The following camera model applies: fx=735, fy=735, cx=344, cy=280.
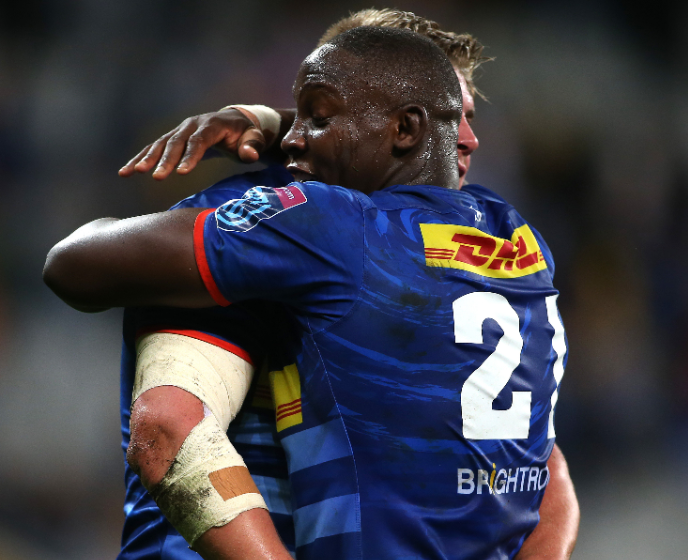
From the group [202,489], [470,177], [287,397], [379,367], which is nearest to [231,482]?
[202,489]

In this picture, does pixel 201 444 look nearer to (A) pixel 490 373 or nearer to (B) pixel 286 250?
(B) pixel 286 250

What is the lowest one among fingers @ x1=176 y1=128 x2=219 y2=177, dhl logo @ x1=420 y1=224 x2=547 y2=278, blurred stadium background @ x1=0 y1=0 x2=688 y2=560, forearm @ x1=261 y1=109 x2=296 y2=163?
blurred stadium background @ x1=0 y1=0 x2=688 y2=560

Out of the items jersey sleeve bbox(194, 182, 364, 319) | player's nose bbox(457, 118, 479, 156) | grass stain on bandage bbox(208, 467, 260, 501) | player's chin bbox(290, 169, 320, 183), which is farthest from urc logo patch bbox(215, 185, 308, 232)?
player's nose bbox(457, 118, 479, 156)

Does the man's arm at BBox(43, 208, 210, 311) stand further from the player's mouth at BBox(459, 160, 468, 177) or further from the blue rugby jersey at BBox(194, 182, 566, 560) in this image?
the player's mouth at BBox(459, 160, 468, 177)

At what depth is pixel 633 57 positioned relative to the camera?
15.6 ft

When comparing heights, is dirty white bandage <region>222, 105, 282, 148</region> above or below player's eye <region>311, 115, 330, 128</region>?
below

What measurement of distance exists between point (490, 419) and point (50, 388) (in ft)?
9.59

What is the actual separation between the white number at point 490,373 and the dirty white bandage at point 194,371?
0.41 meters

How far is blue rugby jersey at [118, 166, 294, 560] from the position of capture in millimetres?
1334

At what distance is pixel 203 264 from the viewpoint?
1.20m

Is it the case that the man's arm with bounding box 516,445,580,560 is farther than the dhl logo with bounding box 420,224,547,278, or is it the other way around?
the man's arm with bounding box 516,445,580,560

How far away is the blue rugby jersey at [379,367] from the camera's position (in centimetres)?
123

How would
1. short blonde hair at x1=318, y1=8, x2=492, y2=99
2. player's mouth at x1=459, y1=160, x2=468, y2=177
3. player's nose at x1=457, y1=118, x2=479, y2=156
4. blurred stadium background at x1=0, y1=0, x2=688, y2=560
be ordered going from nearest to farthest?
player's nose at x1=457, y1=118, x2=479, y2=156, player's mouth at x1=459, y1=160, x2=468, y2=177, short blonde hair at x1=318, y1=8, x2=492, y2=99, blurred stadium background at x1=0, y1=0, x2=688, y2=560

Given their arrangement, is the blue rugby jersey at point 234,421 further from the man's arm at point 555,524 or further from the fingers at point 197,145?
the man's arm at point 555,524
